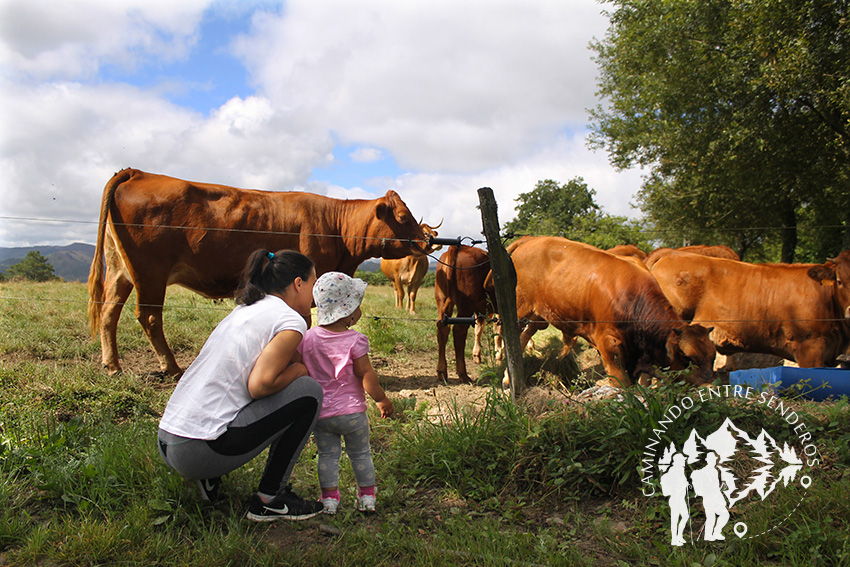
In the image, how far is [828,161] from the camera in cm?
1222

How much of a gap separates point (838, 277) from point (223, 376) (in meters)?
6.03

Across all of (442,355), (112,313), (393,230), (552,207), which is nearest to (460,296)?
(442,355)

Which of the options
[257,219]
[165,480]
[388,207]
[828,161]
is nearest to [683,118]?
[828,161]

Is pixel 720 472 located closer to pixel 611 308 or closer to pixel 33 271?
pixel 611 308

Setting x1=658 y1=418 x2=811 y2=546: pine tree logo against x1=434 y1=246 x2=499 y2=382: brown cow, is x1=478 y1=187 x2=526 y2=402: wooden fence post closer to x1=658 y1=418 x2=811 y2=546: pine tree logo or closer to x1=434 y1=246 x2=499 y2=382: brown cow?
x1=658 y1=418 x2=811 y2=546: pine tree logo

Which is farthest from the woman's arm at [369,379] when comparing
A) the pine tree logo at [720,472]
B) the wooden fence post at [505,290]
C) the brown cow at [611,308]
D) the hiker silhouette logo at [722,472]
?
the brown cow at [611,308]

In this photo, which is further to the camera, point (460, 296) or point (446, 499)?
point (460, 296)

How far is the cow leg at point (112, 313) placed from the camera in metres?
5.54

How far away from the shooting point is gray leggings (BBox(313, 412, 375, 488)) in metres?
2.95

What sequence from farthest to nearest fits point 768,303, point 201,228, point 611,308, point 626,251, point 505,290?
1. point 626,251
2. point 768,303
3. point 201,228
4. point 611,308
5. point 505,290

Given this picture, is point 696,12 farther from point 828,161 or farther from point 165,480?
point 165,480

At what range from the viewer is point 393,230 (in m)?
6.54

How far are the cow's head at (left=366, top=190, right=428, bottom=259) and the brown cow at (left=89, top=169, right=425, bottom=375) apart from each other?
12 millimetres

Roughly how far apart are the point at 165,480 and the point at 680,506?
2.78 meters
